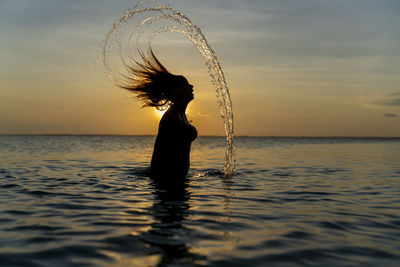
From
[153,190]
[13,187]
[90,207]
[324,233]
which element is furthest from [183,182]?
[324,233]

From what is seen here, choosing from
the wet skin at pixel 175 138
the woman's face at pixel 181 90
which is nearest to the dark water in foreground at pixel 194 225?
the wet skin at pixel 175 138

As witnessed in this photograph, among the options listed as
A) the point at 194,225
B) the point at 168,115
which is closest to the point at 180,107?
the point at 168,115

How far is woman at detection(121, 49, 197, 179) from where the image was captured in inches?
362

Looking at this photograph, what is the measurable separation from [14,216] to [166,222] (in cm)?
240

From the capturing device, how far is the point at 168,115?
927cm

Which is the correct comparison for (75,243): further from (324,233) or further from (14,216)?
(324,233)

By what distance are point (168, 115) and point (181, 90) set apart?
70cm

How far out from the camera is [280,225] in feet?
18.8

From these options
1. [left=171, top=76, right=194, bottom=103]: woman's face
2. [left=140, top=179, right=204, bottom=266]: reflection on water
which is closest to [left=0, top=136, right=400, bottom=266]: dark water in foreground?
[left=140, top=179, right=204, bottom=266]: reflection on water

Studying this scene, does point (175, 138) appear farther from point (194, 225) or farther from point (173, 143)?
point (194, 225)

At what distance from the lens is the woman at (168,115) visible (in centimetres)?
920

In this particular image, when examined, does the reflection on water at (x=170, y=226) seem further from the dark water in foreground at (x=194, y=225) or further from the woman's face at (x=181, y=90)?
the woman's face at (x=181, y=90)

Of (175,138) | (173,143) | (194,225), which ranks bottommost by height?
(194,225)

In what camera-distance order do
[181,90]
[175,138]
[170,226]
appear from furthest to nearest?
1. [181,90]
2. [175,138]
3. [170,226]
